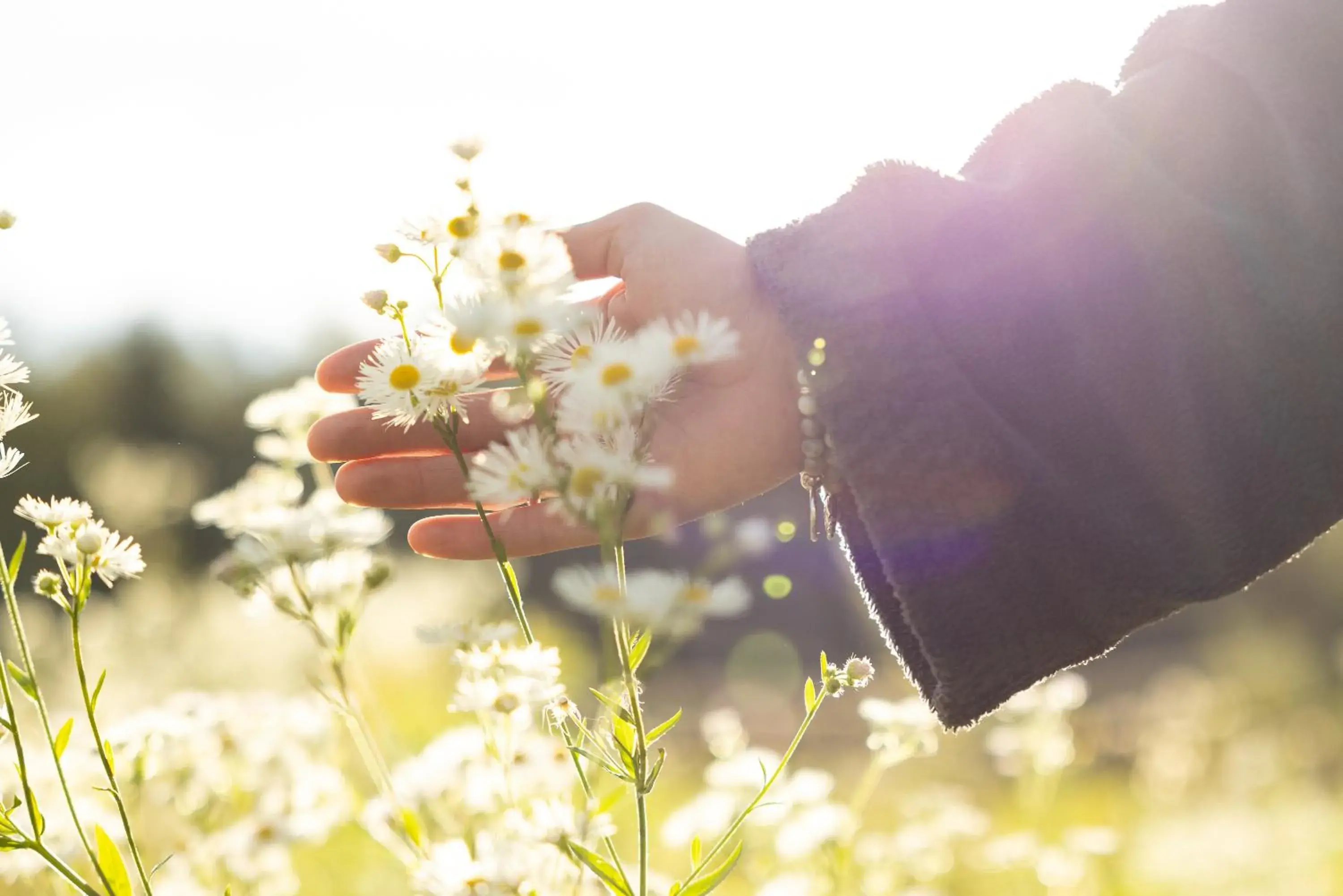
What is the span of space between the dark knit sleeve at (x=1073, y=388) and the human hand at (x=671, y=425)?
123 millimetres

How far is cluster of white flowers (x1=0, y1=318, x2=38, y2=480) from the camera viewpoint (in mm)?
979

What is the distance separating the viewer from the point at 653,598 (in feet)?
2.79

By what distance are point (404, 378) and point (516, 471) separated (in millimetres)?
247

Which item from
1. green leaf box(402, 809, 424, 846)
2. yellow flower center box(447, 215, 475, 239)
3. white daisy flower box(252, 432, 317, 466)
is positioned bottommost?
green leaf box(402, 809, 424, 846)

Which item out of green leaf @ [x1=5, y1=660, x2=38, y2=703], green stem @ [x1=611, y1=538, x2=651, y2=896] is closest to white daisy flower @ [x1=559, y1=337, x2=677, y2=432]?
green stem @ [x1=611, y1=538, x2=651, y2=896]

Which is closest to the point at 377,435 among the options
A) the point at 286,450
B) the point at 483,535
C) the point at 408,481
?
the point at 408,481

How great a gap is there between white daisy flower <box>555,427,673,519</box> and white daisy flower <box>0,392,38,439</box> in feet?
1.66

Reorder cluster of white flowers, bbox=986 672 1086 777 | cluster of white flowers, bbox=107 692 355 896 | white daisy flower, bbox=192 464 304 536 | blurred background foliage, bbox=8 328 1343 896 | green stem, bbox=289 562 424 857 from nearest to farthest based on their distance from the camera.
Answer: green stem, bbox=289 562 424 857 < white daisy flower, bbox=192 464 304 536 < cluster of white flowers, bbox=107 692 355 896 < cluster of white flowers, bbox=986 672 1086 777 < blurred background foliage, bbox=8 328 1343 896

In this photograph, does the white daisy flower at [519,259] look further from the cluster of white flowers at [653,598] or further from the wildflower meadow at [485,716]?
the cluster of white flowers at [653,598]

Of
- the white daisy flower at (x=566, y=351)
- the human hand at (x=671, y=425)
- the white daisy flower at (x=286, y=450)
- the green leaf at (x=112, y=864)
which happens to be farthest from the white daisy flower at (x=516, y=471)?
the white daisy flower at (x=286, y=450)

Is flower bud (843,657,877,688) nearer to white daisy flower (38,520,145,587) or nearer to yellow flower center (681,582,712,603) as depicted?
yellow flower center (681,582,712,603)

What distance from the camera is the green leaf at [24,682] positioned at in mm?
936

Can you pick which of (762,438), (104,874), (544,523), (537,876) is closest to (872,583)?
(762,438)

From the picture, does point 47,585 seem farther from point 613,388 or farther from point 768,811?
point 768,811
